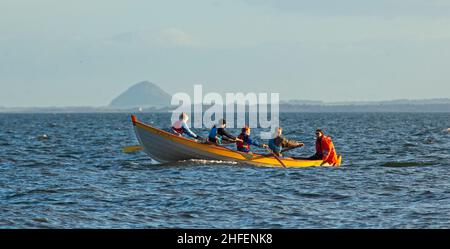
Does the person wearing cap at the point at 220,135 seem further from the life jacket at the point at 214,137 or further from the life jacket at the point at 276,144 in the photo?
the life jacket at the point at 276,144

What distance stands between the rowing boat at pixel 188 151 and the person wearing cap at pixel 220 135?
334 millimetres

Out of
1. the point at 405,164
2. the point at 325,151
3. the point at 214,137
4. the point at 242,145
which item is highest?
the point at 214,137

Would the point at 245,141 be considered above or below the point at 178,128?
below

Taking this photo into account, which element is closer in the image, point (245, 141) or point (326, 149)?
point (245, 141)

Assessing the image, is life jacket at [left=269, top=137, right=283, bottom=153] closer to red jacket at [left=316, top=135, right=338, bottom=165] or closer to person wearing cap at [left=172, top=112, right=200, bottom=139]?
red jacket at [left=316, top=135, right=338, bottom=165]

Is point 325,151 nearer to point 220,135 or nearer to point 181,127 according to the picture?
point 220,135

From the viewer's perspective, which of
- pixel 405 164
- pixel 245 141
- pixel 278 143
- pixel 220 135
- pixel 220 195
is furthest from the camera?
pixel 405 164

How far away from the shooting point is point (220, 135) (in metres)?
30.1

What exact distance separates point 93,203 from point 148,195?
71.4 inches

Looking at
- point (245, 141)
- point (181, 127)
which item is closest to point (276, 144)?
point (245, 141)

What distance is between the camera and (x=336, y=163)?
102 feet

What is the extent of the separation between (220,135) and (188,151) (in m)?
1.27

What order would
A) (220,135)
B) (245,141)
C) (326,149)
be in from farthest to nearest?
(326,149)
(220,135)
(245,141)
